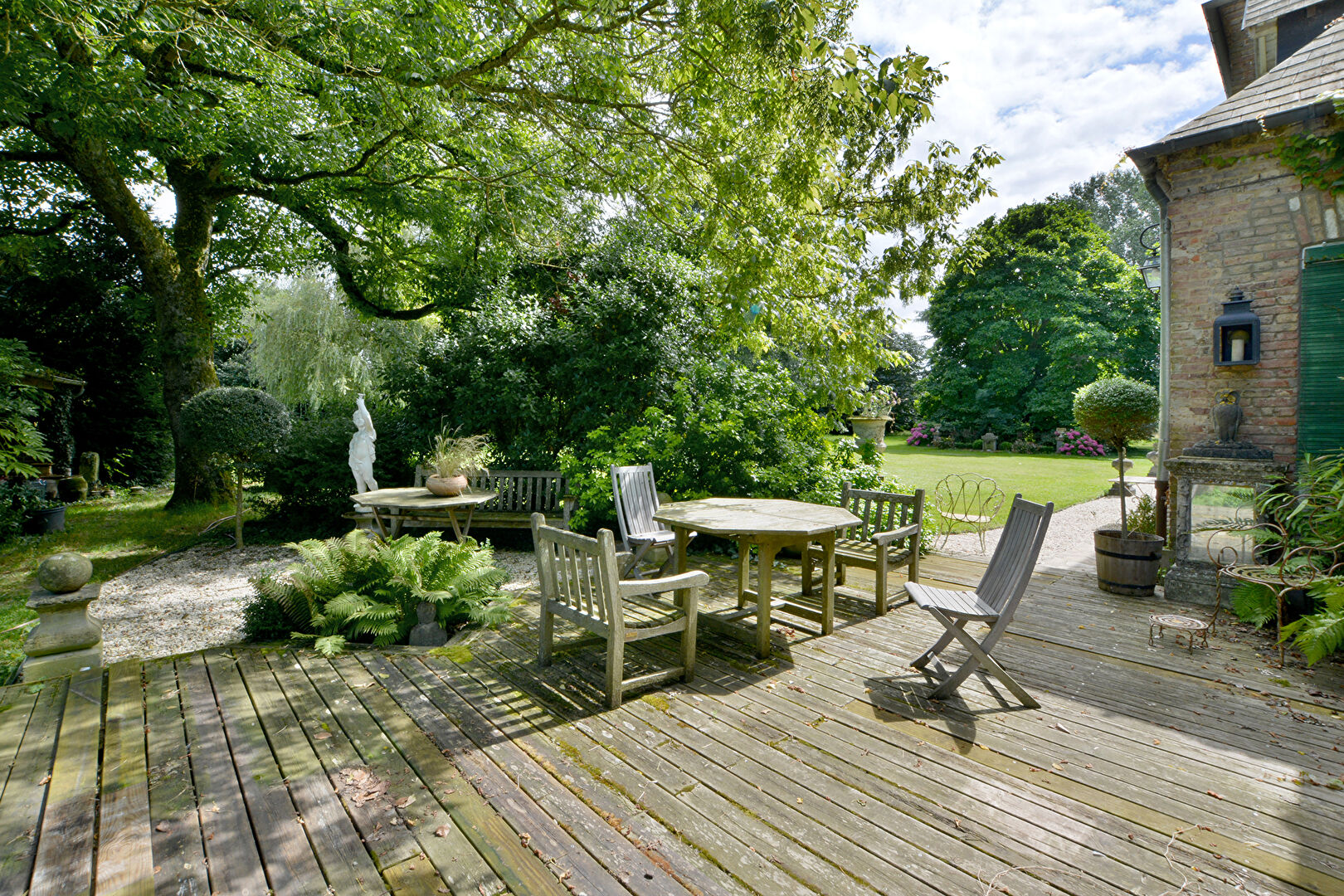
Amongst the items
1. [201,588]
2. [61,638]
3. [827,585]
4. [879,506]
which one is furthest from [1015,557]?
[201,588]

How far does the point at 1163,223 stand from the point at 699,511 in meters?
5.86

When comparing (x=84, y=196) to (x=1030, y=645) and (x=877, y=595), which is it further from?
(x=1030, y=645)

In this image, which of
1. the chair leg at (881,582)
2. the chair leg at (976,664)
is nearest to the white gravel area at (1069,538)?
the chair leg at (881,582)

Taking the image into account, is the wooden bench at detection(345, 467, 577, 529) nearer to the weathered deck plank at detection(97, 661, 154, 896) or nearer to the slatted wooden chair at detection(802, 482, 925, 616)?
the slatted wooden chair at detection(802, 482, 925, 616)

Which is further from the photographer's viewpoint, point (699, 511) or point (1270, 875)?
point (699, 511)

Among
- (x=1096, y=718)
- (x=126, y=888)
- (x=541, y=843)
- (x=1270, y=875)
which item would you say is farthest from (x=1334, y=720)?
A: (x=126, y=888)

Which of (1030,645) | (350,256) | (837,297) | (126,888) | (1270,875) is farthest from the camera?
(350,256)

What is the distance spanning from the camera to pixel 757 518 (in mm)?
4738

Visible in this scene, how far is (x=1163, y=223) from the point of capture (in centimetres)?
653

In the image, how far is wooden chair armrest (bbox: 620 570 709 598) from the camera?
3.50 meters

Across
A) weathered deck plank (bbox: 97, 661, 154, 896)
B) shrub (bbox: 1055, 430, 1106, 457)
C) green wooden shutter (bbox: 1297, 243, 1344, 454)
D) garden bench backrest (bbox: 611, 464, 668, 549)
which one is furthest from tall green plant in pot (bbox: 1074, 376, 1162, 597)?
shrub (bbox: 1055, 430, 1106, 457)

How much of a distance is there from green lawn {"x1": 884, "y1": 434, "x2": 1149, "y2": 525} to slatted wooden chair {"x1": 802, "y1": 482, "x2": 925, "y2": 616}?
5.04 m

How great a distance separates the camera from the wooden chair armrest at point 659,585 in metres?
3.50

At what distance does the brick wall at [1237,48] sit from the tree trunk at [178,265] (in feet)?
51.4
